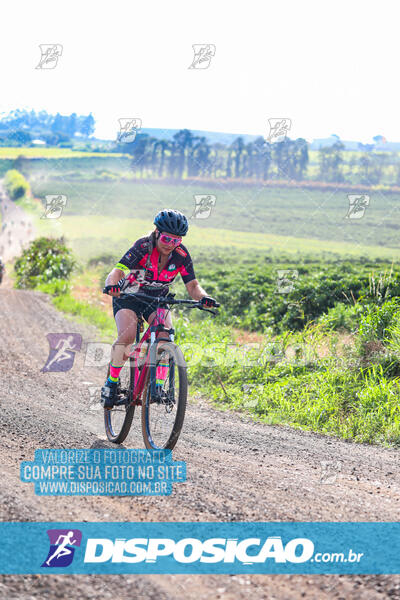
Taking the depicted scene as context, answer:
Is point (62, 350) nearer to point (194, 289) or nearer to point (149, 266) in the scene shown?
point (194, 289)

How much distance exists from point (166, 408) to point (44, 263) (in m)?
21.7

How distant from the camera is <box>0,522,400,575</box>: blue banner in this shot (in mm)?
3834

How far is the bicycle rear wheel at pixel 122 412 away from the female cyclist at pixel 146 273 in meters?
0.10

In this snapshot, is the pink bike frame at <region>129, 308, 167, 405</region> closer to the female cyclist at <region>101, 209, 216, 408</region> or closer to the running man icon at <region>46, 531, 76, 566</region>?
the female cyclist at <region>101, 209, 216, 408</region>

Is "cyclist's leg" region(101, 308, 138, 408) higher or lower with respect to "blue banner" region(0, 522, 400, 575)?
higher

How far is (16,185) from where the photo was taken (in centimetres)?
6138

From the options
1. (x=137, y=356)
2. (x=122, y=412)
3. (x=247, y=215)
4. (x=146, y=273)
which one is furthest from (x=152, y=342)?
(x=247, y=215)

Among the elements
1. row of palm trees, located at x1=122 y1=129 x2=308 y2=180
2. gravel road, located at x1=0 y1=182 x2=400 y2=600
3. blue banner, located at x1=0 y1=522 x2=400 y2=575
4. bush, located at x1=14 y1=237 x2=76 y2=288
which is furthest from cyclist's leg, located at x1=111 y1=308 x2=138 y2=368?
row of palm trees, located at x1=122 y1=129 x2=308 y2=180

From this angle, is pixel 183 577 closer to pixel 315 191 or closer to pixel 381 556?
pixel 381 556

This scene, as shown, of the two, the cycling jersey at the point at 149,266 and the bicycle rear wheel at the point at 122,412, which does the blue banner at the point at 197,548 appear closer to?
the bicycle rear wheel at the point at 122,412

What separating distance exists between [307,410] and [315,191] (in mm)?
62327

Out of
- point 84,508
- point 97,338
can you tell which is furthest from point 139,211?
point 84,508

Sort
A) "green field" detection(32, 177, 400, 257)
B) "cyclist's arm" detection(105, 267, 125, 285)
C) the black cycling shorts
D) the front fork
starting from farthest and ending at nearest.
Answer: "green field" detection(32, 177, 400, 257), the black cycling shorts, "cyclist's arm" detection(105, 267, 125, 285), the front fork

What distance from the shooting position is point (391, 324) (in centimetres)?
930
